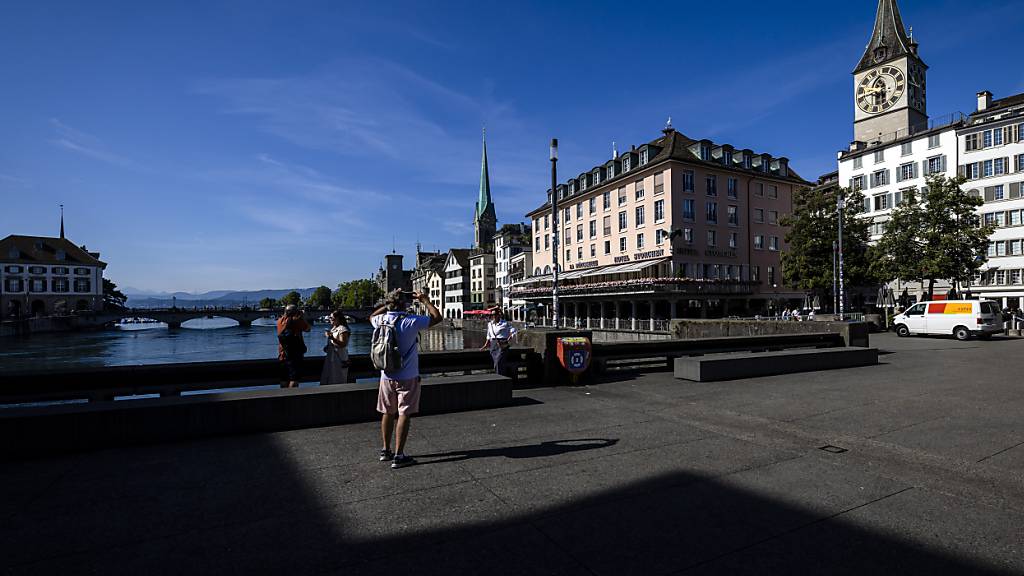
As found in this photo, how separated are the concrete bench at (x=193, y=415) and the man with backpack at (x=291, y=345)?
1393 millimetres

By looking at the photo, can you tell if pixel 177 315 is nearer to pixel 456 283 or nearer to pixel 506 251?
pixel 456 283

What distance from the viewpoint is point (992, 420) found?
23.0ft

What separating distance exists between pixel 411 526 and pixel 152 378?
610 cm

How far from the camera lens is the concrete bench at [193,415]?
5.54 metres

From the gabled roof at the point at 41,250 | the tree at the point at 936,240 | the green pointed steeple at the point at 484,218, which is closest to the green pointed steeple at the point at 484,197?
the green pointed steeple at the point at 484,218

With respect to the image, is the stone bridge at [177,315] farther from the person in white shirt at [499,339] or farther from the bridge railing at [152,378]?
the bridge railing at [152,378]

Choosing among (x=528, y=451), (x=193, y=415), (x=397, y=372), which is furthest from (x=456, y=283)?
(x=397, y=372)

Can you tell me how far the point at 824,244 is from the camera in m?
41.0

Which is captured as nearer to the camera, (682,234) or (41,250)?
(682,234)

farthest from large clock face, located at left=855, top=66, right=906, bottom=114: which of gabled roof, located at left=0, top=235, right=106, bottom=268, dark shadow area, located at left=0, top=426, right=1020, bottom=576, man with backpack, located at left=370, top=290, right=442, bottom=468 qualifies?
gabled roof, located at left=0, top=235, right=106, bottom=268

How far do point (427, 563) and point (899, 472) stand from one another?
4.61 metres

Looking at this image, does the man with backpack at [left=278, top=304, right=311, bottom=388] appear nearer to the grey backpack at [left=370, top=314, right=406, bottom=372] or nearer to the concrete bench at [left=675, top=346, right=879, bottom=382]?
the grey backpack at [left=370, top=314, right=406, bottom=372]

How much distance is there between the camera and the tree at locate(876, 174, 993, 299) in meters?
34.1

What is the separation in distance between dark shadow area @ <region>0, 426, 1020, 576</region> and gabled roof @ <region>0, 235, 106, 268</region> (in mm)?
127659
